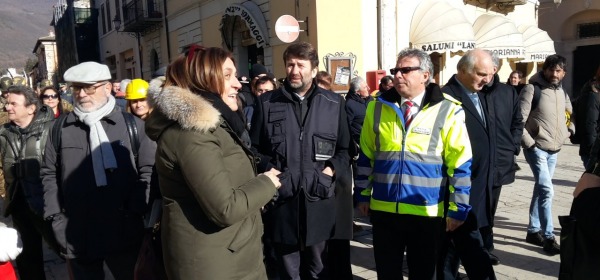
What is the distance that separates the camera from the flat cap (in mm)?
2898

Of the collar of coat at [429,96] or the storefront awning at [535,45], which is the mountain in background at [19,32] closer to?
the storefront awning at [535,45]

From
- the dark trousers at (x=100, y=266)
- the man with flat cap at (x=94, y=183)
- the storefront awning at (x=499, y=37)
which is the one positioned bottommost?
the dark trousers at (x=100, y=266)

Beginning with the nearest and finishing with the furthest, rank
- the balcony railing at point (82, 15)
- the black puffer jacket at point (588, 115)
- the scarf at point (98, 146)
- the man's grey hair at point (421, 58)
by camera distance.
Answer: the scarf at point (98, 146), the man's grey hair at point (421, 58), the black puffer jacket at point (588, 115), the balcony railing at point (82, 15)

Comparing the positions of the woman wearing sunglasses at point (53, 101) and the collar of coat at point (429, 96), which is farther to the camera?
the woman wearing sunglasses at point (53, 101)

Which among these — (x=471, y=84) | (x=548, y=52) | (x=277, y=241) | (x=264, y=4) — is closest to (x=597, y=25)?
(x=548, y=52)

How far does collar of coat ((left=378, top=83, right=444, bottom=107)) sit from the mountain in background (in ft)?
350

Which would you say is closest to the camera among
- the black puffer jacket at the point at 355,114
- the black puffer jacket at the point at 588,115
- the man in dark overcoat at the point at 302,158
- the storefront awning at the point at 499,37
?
the man in dark overcoat at the point at 302,158

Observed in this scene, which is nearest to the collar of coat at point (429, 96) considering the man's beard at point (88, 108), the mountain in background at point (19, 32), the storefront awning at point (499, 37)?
the man's beard at point (88, 108)

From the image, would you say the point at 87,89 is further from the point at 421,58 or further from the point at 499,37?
the point at 499,37

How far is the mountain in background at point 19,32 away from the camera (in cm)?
10335

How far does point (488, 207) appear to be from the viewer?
359cm

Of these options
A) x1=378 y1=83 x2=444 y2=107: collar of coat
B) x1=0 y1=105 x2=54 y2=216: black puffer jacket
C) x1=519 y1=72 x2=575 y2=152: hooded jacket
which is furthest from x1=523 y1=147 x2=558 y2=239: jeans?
x1=0 y1=105 x2=54 y2=216: black puffer jacket

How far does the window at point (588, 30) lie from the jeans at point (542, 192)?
16784mm

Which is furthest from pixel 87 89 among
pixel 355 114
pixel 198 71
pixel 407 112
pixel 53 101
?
pixel 53 101
